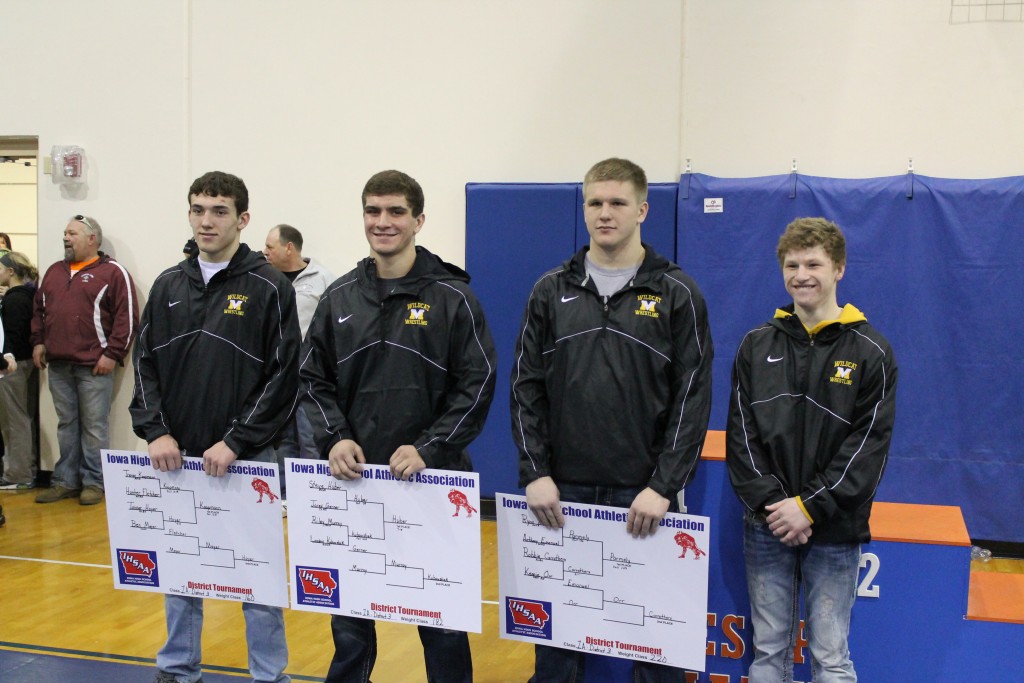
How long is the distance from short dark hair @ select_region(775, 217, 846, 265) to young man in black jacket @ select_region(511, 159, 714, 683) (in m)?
0.38

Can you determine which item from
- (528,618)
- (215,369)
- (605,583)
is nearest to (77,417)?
(215,369)

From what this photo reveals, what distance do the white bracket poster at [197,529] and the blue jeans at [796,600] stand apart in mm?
1597

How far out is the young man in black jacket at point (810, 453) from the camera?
2678 mm

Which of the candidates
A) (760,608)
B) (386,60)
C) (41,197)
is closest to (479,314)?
(760,608)

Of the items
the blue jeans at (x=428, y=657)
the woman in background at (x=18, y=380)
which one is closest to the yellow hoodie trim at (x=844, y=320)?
the blue jeans at (x=428, y=657)

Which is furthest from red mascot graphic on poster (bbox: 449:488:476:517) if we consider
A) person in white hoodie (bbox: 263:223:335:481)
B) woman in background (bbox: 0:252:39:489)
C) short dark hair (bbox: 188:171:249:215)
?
woman in background (bbox: 0:252:39:489)

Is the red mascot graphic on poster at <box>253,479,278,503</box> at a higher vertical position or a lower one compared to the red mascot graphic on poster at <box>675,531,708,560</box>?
higher

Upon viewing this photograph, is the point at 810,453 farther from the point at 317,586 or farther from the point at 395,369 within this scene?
the point at 317,586

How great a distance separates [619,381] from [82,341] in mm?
5415

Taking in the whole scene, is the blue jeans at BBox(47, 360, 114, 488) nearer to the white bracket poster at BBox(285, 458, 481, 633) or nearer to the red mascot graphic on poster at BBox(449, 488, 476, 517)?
the white bracket poster at BBox(285, 458, 481, 633)

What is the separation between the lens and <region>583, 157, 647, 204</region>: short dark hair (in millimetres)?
2740

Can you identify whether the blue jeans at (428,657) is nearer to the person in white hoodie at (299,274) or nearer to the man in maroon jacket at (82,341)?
the person in white hoodie at (299,274)

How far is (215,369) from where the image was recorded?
3094mm

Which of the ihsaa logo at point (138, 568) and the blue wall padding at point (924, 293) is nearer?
the ihsaa logo at point (138, 568)
